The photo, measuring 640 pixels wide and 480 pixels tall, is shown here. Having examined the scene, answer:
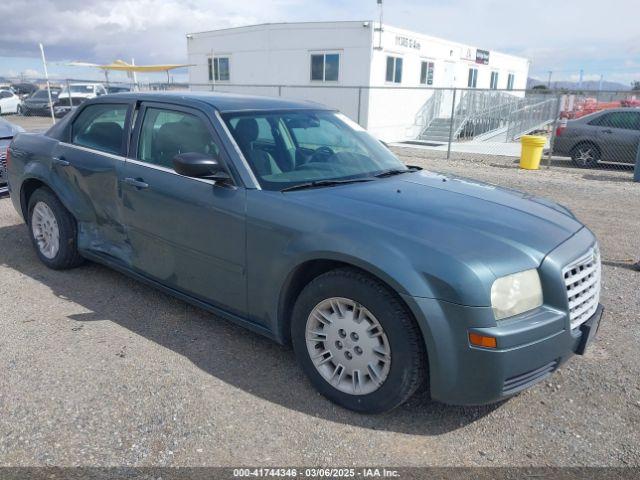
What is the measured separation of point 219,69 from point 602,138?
48.9ft

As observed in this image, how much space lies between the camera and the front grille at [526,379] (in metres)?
2.56

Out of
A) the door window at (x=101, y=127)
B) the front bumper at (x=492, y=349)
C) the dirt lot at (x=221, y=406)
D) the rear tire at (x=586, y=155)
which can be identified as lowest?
the dirt lot at (x=221, y=406)

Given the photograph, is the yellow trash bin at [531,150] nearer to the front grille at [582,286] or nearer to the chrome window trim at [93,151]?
the front grille at [582,286]

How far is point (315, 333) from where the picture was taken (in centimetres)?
302

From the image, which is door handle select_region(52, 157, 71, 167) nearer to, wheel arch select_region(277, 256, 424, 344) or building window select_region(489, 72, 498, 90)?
wheel arch select_region(277, 256, 424, 344)

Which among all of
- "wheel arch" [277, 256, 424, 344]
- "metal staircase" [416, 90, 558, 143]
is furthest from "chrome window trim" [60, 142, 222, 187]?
"metal staircase" [416, 90, 558, 143]

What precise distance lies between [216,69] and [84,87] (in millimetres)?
11086

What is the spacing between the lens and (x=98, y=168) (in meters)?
4.25

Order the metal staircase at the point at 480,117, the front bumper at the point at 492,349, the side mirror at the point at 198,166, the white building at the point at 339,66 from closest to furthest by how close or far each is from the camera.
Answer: the front bumper at the point at 492,349 < the side mirror at the point at 198,166 < the white building at the point at 339,66 < the metal staircase at the point at 480,117

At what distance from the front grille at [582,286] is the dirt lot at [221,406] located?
601 mm

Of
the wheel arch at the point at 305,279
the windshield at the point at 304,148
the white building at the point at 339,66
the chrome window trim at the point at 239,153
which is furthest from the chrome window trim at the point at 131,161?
the white building at the point at 339,66

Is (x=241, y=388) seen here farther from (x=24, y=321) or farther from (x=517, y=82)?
(x=517, y=82)

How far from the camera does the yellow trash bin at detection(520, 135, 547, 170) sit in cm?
1223

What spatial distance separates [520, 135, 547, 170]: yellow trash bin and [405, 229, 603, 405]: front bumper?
10.5 metres
